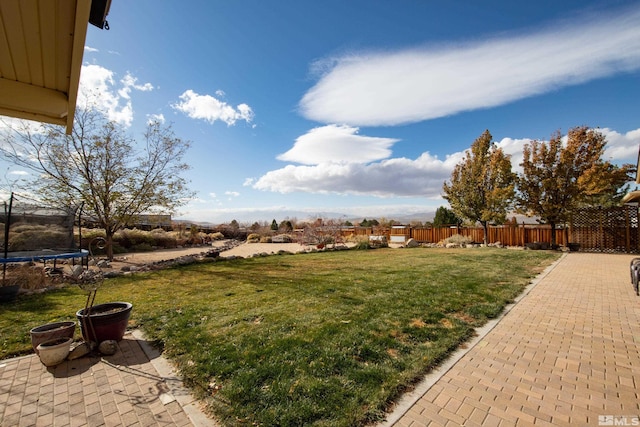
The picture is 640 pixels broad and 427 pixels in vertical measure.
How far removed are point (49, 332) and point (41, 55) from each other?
295cm

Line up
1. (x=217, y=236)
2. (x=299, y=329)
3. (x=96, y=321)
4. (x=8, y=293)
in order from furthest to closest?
(x=217, y=236), (x=8, y=293), (x=299, y=329), (x=96, y=321)

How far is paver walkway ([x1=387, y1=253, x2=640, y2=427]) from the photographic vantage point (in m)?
2.10

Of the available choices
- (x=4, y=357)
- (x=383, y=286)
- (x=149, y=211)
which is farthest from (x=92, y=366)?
(x=149, y=211)

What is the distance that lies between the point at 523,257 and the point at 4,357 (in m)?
14.4

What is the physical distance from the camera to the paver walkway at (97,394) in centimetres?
211

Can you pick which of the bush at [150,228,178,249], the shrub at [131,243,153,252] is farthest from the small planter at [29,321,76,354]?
the bush at [150,228,178,249]

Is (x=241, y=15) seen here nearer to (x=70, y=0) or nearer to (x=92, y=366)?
(x=70, y=0)

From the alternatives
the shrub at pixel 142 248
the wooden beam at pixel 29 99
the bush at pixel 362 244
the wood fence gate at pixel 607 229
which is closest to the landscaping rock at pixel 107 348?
the wooden beam at pixel 29 99

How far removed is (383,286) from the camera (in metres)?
6.13

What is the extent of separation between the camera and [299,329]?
368 cm

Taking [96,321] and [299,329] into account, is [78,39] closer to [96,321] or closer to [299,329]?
[96,321]

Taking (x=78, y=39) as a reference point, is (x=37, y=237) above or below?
below

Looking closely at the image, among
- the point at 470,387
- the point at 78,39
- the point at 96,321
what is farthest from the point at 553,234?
the point at 78,39

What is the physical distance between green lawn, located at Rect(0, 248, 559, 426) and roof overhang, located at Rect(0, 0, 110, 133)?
2.80m
